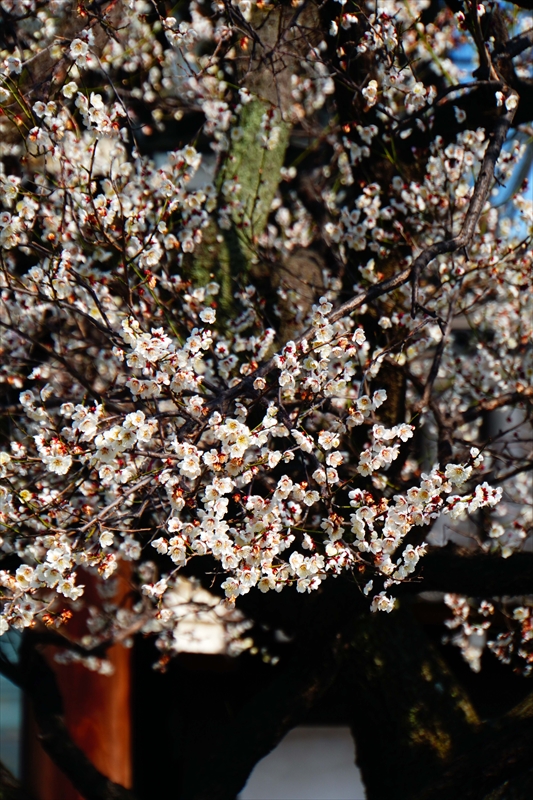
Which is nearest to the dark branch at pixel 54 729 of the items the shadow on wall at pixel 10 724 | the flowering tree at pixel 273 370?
the flowering tree at pixel 273 370

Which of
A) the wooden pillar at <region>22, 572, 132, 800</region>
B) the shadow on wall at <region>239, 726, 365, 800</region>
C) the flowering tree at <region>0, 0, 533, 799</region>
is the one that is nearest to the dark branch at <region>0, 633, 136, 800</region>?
the flowering tree at <region>0, 0, 533, 799</region>

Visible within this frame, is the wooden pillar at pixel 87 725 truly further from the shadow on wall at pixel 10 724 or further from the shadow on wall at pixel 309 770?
the shadow on wall at pixel 309 770

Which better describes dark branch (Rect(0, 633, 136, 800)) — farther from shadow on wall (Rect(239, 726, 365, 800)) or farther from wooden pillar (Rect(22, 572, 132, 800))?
shadow on wall (Rect(239, 726, 365, 800))

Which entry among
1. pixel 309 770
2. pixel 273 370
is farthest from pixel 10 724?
pixel 273 370

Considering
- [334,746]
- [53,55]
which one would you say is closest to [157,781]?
[334,746]

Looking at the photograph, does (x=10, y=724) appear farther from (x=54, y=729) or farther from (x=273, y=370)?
(x=273, y=370)

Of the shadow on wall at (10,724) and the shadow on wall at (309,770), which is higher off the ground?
the shadow on wall at (10,724)
